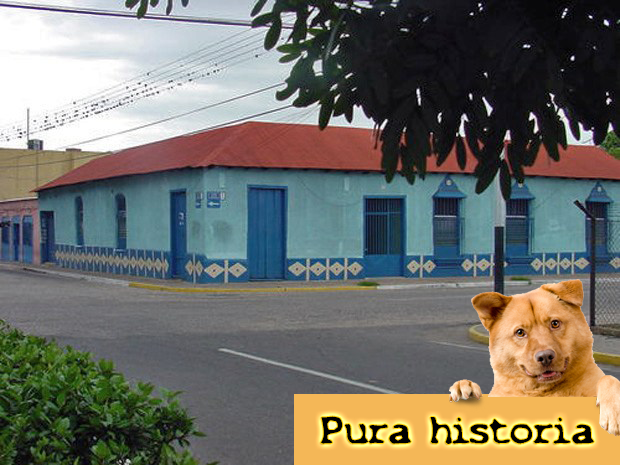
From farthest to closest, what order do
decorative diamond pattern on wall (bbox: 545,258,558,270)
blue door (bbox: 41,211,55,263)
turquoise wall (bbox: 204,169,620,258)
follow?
blue door (bbox: 41,211,55,263)
decorative diamond pattern on wall (bbox: 545,258,558,270)
turquoise wall (bbox: 204,169,620,258)

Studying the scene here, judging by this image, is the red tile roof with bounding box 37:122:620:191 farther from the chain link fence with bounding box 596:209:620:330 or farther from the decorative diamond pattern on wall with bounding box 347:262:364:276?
the decorative diamond pattern on wall with bounding box 347:262:364:276

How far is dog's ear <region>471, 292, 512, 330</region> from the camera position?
197 centimetres

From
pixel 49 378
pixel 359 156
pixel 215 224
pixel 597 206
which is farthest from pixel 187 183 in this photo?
pixel 49 378

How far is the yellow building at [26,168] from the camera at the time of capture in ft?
227

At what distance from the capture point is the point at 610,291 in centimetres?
2555

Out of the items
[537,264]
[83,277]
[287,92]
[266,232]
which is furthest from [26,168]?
[287,92]

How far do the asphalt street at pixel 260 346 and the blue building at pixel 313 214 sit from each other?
4.57m

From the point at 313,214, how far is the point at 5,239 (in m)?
31.7

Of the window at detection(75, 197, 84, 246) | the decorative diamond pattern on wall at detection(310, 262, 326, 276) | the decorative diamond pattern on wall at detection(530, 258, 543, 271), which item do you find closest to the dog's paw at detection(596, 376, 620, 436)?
the decorative diamond pattern on wall at detection(310, 262, 326, 276)

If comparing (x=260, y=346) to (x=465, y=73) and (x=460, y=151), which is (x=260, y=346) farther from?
(x=465, y=73)

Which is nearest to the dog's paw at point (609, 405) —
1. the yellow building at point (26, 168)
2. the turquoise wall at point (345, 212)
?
the turquoise wall at point (345, 212)

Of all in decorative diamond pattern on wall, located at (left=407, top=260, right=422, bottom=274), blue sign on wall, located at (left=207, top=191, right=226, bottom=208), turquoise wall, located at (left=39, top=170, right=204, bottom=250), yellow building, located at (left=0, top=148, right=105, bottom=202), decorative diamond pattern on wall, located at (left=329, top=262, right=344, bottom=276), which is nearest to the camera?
blue sign on wall, located at (left=207, top=191, right=226, bottom=208)

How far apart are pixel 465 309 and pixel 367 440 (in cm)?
1814

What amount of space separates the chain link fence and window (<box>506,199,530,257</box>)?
2887 mm
